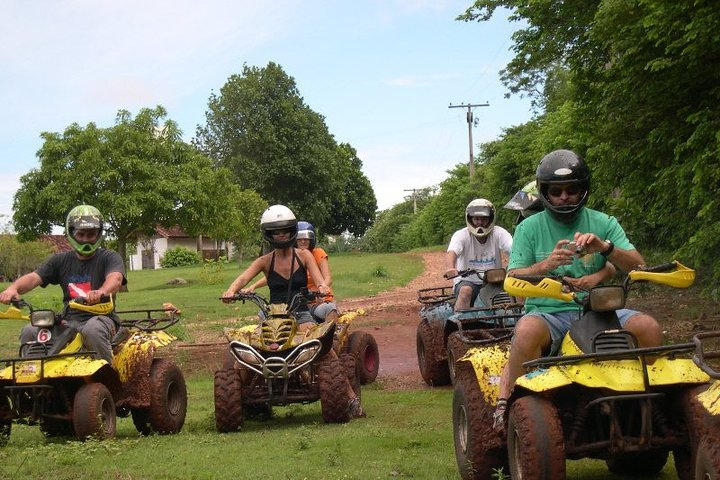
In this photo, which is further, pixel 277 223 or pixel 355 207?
pixel 355 207

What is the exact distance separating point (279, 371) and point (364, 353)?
3550 millimetres

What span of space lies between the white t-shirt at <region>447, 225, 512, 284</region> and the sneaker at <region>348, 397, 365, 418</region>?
218cm

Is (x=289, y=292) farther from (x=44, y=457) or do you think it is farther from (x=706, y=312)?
(x=706, y=312)

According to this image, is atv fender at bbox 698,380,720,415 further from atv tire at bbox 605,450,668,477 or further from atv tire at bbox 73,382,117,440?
atv tire at bbox 73,382,117,440

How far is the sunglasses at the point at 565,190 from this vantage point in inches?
239

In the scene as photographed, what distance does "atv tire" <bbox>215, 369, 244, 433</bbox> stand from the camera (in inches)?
372

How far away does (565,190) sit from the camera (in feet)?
20.0

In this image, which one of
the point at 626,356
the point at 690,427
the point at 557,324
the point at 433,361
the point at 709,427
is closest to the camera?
the point at 709,427

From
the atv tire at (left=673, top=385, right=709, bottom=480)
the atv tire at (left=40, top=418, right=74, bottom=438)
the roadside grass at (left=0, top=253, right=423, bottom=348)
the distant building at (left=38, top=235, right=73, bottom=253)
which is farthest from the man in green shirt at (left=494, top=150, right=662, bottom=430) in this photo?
the distant building at (left=38, top=235, right=73, bottom=253)

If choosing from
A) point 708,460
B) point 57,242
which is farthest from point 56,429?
point 57,242

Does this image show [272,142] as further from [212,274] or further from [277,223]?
[277,223]

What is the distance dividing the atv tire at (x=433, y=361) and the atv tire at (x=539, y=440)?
6.71 metres

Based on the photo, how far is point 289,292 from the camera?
414 inches

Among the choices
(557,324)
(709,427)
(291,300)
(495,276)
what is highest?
(495,276)
